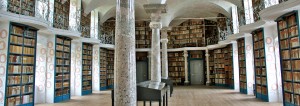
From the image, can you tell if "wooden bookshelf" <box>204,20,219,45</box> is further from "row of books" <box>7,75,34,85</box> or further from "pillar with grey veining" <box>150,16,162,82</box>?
"row of books" <box>7,75,34,85</box>

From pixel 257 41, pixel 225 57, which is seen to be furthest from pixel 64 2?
pixel 225 57

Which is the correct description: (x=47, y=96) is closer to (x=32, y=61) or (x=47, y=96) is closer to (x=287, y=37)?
(x=32, y=61)

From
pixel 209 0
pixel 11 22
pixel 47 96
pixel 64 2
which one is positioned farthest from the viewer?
pixel 209 0

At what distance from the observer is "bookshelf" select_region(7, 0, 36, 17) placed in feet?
20.6

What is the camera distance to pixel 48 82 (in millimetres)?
7766

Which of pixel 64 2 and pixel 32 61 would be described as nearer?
pixel 32 61

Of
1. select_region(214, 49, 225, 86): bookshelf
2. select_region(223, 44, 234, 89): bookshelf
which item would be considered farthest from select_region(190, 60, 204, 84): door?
select_region(223, 44, 234, 89): bookshelf

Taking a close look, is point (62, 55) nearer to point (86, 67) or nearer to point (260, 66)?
point (86, 67)

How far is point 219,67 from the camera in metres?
13.6

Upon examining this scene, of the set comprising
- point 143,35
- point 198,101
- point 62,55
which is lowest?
point 198,101

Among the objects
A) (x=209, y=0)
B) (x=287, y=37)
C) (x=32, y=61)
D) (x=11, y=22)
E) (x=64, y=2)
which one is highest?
(x=209, y=0)

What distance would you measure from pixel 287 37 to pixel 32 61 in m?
7.40

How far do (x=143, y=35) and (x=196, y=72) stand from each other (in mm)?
4712

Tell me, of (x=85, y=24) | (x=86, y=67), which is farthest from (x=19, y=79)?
(x=85, y=24)
